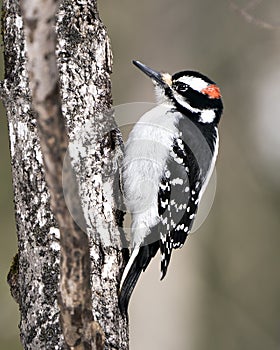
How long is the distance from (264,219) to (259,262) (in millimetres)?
425

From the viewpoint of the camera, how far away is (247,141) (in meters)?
7.04

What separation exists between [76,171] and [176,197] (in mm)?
646

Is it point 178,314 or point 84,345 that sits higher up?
point 84,345

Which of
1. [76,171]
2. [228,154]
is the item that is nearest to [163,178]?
[76,171]

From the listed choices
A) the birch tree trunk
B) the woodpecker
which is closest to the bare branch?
the birch tree trunk

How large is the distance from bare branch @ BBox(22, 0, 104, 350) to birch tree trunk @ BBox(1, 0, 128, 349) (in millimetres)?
433

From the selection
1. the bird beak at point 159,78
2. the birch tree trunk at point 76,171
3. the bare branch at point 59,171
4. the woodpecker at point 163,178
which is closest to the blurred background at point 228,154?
the bird beak at point 159,78

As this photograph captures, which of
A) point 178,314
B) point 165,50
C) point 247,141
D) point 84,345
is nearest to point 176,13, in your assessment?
point 165,50

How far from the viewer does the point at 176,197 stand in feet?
10.8

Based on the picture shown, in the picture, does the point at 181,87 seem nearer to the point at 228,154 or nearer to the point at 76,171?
the point at 76,171

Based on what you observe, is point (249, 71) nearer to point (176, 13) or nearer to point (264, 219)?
point (176, 13)

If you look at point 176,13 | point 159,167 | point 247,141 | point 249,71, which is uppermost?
point 159,167

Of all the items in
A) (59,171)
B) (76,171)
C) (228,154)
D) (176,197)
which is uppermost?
(59,171)

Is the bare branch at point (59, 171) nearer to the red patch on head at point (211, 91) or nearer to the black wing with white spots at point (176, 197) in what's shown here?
the black wing with white spots at point (176, 197)
